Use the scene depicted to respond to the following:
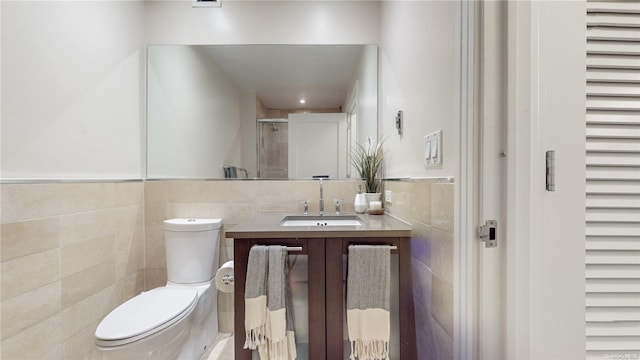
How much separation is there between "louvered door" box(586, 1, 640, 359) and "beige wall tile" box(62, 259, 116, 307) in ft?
6.73

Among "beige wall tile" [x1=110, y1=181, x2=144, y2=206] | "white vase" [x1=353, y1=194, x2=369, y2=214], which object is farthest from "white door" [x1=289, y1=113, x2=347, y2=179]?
"beige wall tile" [x1=110, y1=181, x2=144, y2=206]

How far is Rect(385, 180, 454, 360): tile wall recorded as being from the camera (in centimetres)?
85

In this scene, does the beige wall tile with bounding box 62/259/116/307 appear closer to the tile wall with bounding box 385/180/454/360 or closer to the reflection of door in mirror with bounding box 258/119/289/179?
the reflection of door in mirror with bounding box 258/119/289/179

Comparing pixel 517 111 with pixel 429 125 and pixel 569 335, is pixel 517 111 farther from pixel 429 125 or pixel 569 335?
pixel 569 335

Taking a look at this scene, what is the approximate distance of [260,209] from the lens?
6.33 feet

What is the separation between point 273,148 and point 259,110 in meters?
0.30

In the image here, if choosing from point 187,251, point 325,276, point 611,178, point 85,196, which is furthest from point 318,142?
point 611,178

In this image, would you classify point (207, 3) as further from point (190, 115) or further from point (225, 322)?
point (225, 322)

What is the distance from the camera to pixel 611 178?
698 millimetres

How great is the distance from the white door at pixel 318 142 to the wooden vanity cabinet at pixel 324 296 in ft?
2.78

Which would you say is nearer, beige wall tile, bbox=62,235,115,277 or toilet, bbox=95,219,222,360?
toilet, bbox=95,219,222,360

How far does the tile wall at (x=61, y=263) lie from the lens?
1.09 meters

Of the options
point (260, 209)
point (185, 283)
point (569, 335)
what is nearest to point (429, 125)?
point (569, 335)

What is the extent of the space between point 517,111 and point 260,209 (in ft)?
5.27
